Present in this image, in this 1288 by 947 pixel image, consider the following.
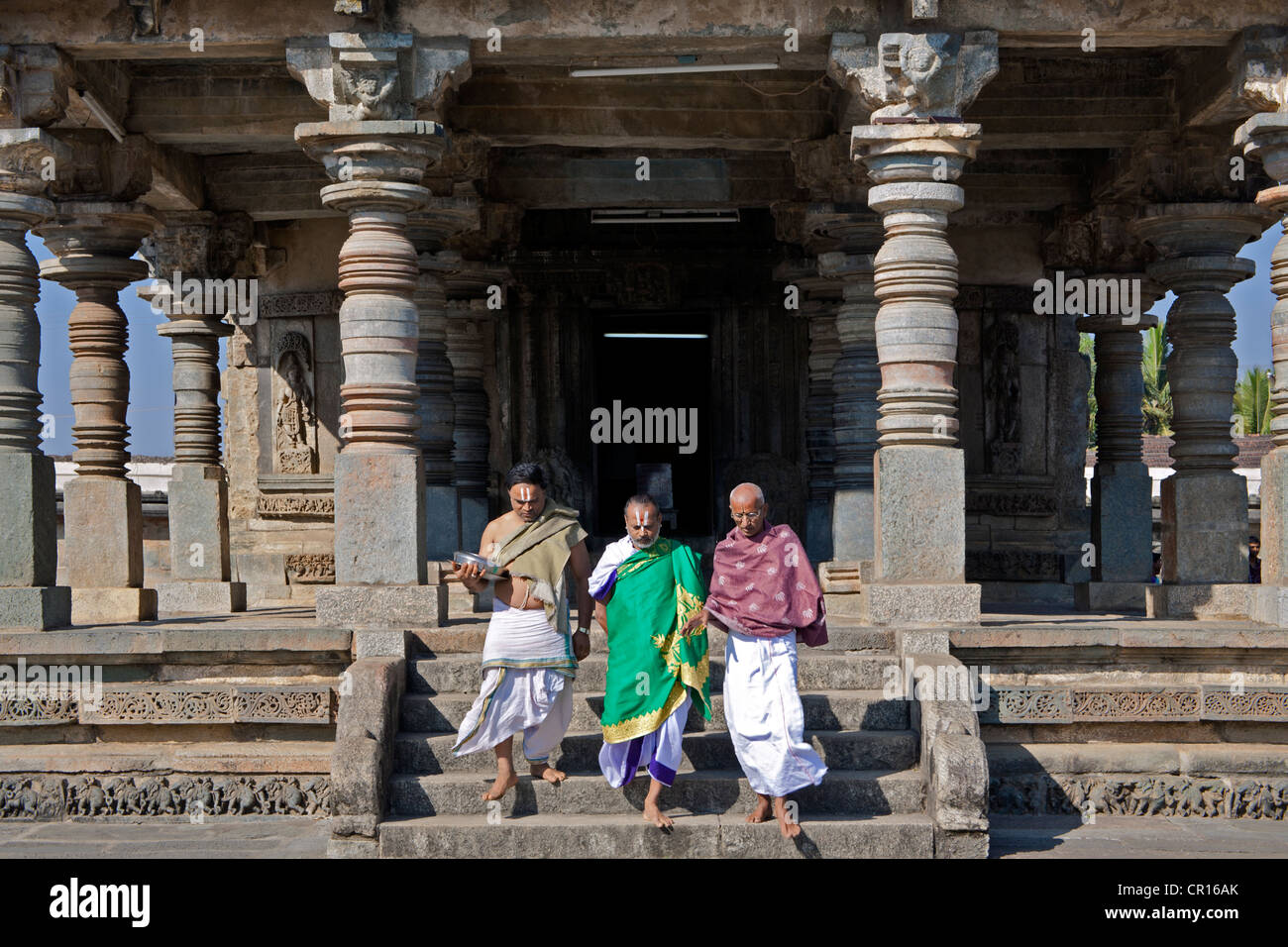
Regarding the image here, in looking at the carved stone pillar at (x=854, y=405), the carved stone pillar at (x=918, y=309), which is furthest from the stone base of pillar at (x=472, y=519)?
the carved stone pillar at (x=918, y=309)

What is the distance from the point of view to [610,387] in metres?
18.0

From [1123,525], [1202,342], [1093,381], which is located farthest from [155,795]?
[1093,381]

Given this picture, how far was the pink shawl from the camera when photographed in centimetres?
743

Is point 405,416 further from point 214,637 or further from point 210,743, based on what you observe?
point 210,743

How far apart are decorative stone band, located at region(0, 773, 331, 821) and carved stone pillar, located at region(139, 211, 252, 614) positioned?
3573 millimetres

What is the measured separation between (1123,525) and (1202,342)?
2275 mm

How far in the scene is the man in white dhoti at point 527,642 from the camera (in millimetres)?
7543

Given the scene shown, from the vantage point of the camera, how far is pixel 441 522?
12352mm

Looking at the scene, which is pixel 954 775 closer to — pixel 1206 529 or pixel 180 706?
pixel 1206 529

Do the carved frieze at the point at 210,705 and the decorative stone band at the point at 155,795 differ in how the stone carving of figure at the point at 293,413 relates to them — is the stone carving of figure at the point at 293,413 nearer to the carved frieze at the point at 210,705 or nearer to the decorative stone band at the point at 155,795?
the carved frieze at the point at 210,705

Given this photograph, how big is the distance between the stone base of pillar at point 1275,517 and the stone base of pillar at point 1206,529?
971 millimetres

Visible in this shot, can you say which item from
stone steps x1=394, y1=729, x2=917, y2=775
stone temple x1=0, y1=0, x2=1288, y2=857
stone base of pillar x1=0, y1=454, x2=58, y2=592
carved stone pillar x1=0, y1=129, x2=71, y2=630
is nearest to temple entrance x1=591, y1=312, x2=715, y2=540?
stone temple x1=0, y1=0, x2=1288, y2=857

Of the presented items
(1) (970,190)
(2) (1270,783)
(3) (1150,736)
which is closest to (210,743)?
(3) (1150,736)
